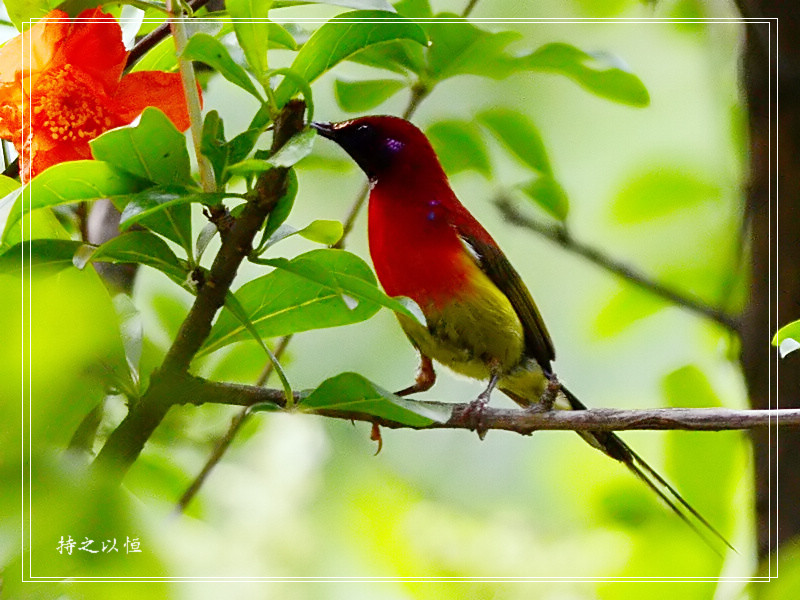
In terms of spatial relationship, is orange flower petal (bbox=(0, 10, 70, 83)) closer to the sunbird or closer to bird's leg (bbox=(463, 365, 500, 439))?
the sunbird

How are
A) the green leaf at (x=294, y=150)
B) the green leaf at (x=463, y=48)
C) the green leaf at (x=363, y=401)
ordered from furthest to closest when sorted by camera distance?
the green leaf at (x=463, y=48)
the green leaf at (x=363, y=401)
the green leaf at (x=294, y=150)

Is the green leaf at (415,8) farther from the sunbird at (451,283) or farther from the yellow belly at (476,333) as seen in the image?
the yellow belly at (476,333)

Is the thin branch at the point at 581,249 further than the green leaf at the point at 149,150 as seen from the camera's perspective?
Yes

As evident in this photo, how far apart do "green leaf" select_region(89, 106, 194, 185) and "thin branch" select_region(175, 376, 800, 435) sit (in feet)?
0.49

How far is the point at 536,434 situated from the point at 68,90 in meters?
0.42

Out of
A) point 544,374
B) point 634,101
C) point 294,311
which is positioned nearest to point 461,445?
point 544,374

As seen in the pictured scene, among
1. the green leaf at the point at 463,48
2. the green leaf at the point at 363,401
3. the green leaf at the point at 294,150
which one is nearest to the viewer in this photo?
the green leaf at the point at 294,150

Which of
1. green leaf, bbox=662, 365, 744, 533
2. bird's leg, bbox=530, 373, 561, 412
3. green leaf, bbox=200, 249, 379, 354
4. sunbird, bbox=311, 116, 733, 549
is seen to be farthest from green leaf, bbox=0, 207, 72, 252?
green leaf, bbox=662, 365, 744, 533

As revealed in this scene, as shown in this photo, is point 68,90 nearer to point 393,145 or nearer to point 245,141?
point 245,141

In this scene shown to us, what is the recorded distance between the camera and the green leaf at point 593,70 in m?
0.62

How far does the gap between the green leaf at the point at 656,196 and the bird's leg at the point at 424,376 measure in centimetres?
20

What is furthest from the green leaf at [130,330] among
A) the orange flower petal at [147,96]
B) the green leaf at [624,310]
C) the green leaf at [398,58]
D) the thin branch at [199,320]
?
the green leaf at [624,310]

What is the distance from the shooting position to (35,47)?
20.6 inches

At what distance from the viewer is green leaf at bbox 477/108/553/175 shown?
0.67 meters
